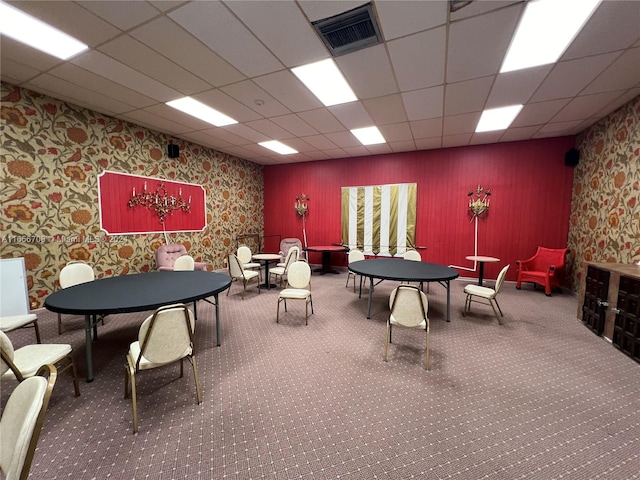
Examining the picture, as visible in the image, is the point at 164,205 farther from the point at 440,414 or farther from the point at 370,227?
the point at 440,414

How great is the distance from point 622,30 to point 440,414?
11.4 feet

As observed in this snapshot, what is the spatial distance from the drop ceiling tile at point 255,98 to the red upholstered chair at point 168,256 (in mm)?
2849

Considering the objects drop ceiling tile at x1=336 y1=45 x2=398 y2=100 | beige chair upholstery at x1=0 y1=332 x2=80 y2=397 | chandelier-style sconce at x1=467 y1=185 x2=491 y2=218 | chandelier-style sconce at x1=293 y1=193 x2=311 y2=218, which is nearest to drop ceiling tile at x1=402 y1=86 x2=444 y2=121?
drop ceiling tile at x1=336 y1=45 x2=398 y2=100

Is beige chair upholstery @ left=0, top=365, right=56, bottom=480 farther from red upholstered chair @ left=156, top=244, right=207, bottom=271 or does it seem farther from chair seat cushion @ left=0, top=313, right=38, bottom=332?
red upholstered chair @ left=156, top=244, right=207, bottom=271

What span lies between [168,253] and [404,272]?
442cm

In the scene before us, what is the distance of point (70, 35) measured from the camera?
225 centimetres

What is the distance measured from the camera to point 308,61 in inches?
102

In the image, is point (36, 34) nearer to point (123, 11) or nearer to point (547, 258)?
point (123, 11)

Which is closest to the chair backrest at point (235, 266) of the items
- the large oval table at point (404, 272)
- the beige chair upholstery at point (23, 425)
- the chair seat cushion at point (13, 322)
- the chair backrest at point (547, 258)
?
the large oval table at point (404, 272)

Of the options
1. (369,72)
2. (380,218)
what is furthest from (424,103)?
(380,218)

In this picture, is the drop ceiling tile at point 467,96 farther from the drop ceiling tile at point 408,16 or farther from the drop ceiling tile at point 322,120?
the drop ceiling tile at point 322,120

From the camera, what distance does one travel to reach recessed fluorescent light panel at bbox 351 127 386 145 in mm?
4592

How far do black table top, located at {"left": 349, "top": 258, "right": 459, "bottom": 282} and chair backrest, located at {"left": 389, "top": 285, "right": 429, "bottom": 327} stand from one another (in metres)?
0.75

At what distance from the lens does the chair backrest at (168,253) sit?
471 centimetres
